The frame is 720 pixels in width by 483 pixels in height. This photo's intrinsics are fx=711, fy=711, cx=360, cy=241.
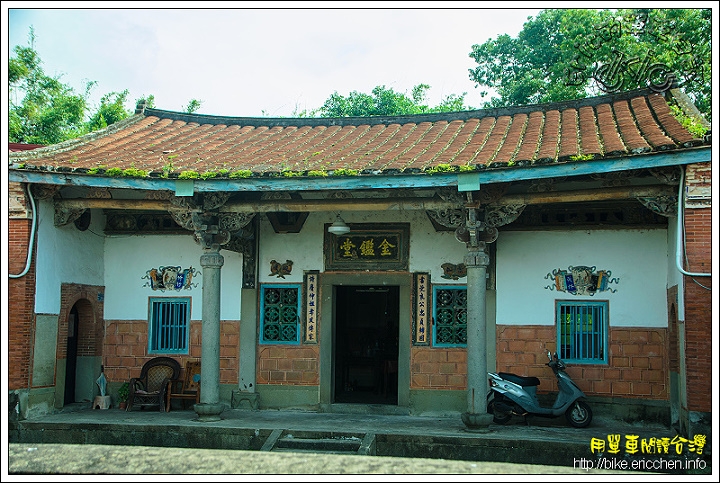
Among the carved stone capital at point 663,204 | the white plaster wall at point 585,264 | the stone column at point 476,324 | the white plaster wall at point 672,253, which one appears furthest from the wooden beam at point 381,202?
the white plaster wall at point 585,264

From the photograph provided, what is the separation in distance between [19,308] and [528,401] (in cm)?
677

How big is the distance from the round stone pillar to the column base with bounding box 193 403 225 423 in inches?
128

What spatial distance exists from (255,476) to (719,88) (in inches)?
226

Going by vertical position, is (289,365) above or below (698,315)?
below

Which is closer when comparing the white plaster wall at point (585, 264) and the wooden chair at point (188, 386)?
the white plaster wall at point (585, 264)

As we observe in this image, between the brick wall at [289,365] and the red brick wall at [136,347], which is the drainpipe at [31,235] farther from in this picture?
the brick wall at [289,365]

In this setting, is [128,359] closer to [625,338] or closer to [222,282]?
[222,282]

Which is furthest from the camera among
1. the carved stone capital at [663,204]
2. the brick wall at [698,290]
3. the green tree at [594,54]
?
the green tree at [594,54]

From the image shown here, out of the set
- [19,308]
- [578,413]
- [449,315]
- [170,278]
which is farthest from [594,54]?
[19,308]

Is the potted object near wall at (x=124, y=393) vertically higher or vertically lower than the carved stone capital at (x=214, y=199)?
lower

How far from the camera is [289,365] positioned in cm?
1088

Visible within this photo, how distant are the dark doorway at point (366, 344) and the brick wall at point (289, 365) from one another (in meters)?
0.78

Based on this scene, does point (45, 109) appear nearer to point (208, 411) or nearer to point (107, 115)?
point (107, 115)

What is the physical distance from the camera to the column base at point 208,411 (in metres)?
9.43
